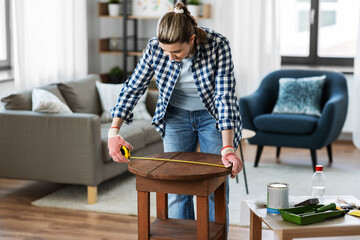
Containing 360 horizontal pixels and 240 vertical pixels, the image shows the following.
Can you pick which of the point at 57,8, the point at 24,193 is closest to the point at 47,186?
the point at 24,193

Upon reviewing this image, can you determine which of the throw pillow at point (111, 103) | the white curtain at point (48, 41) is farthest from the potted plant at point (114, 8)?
the throw pillow at point (111, 103)

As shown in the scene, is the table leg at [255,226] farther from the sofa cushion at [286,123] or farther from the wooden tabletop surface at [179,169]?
the sofa cushion at [286,123]

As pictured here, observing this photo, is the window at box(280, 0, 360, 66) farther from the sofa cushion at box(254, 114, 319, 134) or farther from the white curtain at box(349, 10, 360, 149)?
the sofa cushion at box(254, 114, 319, 134)

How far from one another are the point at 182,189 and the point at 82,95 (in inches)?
106

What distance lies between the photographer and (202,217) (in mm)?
2123

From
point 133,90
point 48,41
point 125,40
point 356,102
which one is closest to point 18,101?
point 48,41

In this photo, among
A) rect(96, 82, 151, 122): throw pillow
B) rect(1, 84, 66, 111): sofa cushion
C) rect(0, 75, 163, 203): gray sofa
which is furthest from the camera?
rect(96, 82, 151, 122): throw pillow

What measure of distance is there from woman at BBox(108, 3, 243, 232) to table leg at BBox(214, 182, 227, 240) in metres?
0.11

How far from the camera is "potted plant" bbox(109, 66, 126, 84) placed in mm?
6016

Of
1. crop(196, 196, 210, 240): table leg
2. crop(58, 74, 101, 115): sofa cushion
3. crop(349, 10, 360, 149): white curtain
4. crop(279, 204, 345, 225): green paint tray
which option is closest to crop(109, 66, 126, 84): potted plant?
crop(58, 74, 101, 115): sofa cushion

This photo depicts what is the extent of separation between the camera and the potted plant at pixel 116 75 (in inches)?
237

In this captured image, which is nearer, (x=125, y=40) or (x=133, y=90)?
(x=133, y=90)

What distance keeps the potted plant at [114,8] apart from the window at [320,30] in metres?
1.67

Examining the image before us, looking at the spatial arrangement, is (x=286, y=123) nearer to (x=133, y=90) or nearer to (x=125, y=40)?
(x=125, y=40)
